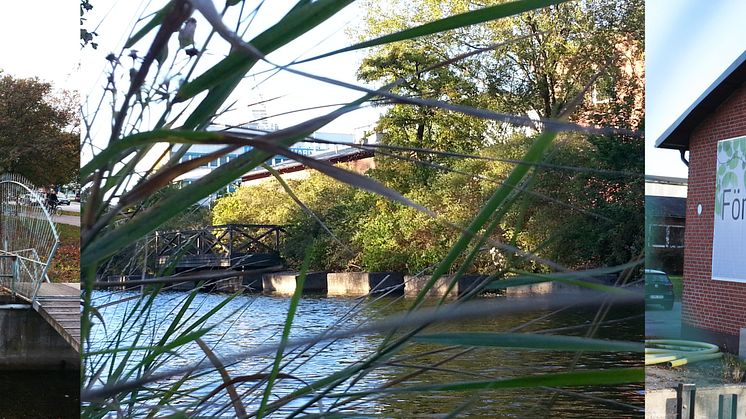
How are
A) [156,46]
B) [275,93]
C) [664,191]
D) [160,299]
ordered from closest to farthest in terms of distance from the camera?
[156,46]
[160,299]
[275,93]
[664,191]

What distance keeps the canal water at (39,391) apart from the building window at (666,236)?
242 centimetres

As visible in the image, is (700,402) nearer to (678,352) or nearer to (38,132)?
(678,352)

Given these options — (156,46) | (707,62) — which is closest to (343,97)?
(707,62)

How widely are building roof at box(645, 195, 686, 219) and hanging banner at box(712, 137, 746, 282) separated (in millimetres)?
310

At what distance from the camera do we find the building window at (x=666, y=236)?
3.86 m

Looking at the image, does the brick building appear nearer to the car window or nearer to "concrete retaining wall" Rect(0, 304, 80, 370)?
the car window

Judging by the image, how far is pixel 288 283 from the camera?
6.20 ft

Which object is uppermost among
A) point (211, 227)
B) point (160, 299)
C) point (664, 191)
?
point (664, 191)

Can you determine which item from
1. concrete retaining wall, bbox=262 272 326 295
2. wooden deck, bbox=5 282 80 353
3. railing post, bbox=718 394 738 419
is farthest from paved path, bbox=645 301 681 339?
wooden deck, bbox=5 282 80 353

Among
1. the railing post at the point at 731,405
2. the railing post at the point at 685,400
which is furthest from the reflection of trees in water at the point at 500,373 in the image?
the railing post at the point at 731,405

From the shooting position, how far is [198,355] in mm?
2635

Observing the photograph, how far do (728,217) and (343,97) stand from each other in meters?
2.30

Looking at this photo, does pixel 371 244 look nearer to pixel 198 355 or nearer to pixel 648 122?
pixel 198 355

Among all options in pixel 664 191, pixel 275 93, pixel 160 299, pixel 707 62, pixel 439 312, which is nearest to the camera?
pixel 439 312
